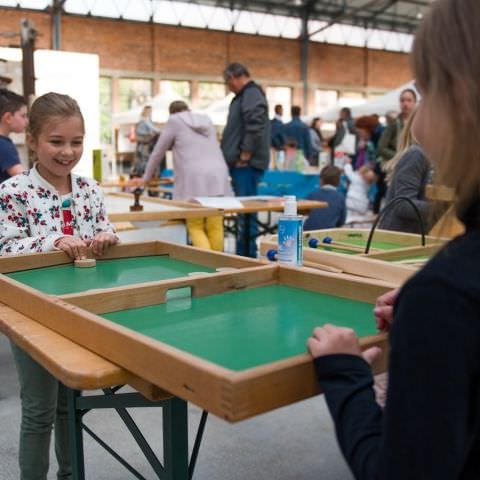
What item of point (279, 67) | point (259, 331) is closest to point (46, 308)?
point (259, 331)

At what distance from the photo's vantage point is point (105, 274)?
5.74ft

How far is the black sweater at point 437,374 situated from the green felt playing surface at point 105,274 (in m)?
0.99

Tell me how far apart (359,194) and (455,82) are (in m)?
7.10

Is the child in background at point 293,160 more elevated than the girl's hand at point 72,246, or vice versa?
the child in background at point 293,160

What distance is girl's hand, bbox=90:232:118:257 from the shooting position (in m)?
1.90

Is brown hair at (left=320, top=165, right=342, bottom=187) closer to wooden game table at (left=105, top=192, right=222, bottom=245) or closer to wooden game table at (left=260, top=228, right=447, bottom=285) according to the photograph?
wooden game table at (left=105, top=192, right=222, bottom=245)

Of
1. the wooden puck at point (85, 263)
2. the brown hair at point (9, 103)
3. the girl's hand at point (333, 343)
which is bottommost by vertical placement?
the wooden puck at point (85, 263)

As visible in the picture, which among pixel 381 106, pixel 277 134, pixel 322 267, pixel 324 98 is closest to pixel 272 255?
pixel 322 267

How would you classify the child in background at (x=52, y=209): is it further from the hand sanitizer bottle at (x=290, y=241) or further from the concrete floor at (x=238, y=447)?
the hand sanitizer bottle at (x=290, y=241)

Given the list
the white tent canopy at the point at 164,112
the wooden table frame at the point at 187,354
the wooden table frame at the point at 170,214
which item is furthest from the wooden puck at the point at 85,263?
the white tent canopy at the point at 164,112

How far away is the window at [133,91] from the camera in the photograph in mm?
17531

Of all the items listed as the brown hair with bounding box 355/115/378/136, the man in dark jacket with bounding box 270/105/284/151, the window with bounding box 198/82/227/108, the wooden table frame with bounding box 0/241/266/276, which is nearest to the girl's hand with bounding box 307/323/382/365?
the wooden table frame with bounding box 0/241/266/276

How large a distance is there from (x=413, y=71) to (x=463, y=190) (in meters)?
0.16

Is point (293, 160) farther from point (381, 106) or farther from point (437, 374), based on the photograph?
point (437, 374)
